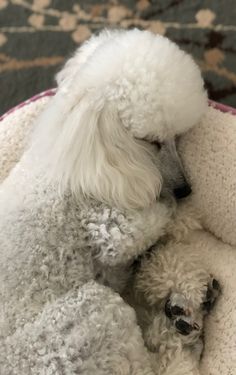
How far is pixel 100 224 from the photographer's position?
1.28 m

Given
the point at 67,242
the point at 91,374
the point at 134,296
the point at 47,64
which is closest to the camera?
the point at 91,374

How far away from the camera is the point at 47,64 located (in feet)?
6.60

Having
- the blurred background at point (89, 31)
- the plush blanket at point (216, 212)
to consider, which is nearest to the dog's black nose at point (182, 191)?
the plush blanket at point (216, 212)

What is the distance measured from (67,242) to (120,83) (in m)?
0.34

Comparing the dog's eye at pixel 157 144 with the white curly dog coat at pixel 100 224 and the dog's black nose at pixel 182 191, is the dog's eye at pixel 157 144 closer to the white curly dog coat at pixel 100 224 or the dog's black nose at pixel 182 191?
the white curly dog coat at pixel 100 224

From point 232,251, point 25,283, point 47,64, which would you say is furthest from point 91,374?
point 47,64

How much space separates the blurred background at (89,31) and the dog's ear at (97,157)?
580mm

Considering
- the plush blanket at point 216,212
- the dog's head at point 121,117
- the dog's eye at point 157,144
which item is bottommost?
the plush blanket at point 216,212

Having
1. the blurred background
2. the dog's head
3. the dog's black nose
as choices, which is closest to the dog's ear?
the dog's head

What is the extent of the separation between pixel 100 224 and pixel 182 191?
24 cm

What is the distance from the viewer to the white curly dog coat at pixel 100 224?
1.19 meters

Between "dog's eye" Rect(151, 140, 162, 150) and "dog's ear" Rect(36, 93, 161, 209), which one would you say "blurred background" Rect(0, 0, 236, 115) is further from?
"dog's ear" Rect(36, 93, 161, 209)

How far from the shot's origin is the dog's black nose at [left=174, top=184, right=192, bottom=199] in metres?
1.42

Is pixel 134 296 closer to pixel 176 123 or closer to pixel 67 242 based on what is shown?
pixel 67 242
